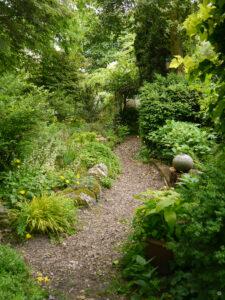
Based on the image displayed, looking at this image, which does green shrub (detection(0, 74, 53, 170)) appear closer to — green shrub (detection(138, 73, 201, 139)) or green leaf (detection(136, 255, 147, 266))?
green leaf (detection(136, 255, 147, 266))

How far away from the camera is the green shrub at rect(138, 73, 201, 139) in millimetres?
7051

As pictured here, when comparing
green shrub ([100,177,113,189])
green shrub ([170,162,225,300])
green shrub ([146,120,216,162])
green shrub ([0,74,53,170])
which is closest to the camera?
green shrub ([170,162,225,300])

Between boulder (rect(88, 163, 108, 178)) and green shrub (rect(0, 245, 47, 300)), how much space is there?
2836mm

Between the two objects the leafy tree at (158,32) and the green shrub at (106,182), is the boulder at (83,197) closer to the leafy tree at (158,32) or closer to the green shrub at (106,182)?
the green shrub at (106,182)

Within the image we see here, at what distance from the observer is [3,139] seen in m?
3.64

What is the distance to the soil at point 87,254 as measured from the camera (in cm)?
238

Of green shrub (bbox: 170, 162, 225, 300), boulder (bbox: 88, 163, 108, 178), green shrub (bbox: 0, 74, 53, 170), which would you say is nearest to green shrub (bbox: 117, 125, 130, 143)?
boulder (bbox: 88, 163, 108, 178)

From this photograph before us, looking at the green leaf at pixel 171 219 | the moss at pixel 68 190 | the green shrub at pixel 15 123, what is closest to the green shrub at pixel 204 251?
the green leaf at pixel 171 219

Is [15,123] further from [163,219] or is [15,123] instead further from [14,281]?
[163,219]

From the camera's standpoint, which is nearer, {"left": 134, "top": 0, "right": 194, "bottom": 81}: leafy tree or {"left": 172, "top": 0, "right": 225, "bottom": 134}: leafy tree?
{"left": 172, "top": 0, "right": 225, "bottom": 134}: leafy tree

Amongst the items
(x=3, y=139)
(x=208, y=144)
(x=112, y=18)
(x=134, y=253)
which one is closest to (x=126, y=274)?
(x=134, y=253)

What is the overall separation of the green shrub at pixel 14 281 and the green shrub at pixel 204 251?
1.22m

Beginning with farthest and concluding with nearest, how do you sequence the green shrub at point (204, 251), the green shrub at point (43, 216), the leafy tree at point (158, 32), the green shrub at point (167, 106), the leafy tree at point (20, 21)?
1. the leafy tree at point (158, 32)
2. the green shrub at point (167, 106)
3. the leafy tree at point (20, 21)
4. the green shrub at point (43, 216)
5. the green shrub at point (204, 251)

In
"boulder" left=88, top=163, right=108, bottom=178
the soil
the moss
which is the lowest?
the soil
